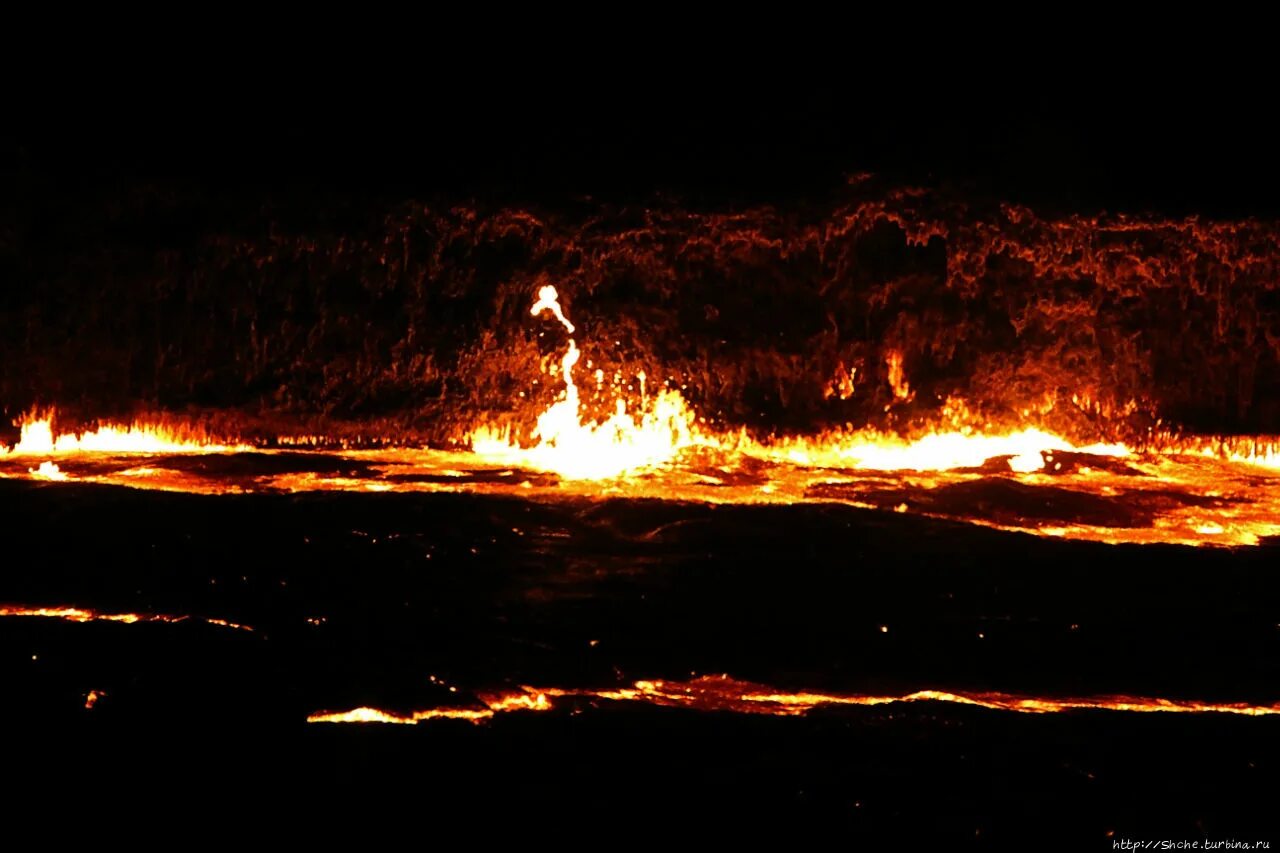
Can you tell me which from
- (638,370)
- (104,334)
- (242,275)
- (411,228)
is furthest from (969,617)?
(104,334)

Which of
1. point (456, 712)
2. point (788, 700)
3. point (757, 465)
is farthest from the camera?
point (757, 465)

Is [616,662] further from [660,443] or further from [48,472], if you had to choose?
[48,472]

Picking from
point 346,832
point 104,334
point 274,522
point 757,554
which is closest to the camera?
point 346,832

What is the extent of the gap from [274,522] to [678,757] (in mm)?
2609

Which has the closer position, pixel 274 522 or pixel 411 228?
pixel 274 522

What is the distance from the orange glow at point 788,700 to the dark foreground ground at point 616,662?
6 centimetres

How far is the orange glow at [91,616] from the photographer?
342 cm

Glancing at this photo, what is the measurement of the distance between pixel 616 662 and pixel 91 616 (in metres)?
1.53

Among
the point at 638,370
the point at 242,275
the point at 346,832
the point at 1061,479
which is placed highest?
the point at 242,275

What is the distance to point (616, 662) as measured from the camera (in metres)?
3.23

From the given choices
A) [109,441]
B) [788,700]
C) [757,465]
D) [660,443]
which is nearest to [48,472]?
[109,441]

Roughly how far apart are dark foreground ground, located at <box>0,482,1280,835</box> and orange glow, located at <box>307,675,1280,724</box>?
59 mm

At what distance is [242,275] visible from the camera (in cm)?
555

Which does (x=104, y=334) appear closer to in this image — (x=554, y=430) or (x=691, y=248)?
(x=554, y=430)
